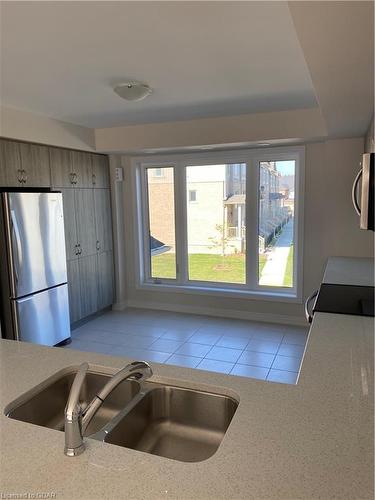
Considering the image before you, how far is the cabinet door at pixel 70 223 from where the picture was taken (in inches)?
173

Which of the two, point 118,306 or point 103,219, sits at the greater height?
point 103,219

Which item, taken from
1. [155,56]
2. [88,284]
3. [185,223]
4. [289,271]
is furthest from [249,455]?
[185,223]

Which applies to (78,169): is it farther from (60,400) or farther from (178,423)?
(178,423)

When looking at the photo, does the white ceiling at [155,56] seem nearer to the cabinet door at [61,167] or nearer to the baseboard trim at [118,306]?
the cabinet door at [61,167]

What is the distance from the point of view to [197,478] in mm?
854

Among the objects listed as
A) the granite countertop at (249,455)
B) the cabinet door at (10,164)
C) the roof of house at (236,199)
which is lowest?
the granite countertop at (249,455)

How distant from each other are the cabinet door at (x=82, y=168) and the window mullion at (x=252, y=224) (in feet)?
6.73

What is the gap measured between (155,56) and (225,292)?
334 centimetres

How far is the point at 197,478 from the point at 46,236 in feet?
11.0

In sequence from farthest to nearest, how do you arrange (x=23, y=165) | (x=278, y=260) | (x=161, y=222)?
(x=161, y=222)
(x=278, y=260)
(x=23, y=165)

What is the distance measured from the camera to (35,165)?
154 inches

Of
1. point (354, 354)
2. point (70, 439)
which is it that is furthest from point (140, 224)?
point (70, 439)

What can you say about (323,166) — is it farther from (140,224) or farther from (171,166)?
(140,224)

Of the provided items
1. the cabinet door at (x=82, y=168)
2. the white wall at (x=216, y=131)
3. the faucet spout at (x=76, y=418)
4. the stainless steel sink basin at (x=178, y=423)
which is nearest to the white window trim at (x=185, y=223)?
the white wall at (x=216, y=131)
